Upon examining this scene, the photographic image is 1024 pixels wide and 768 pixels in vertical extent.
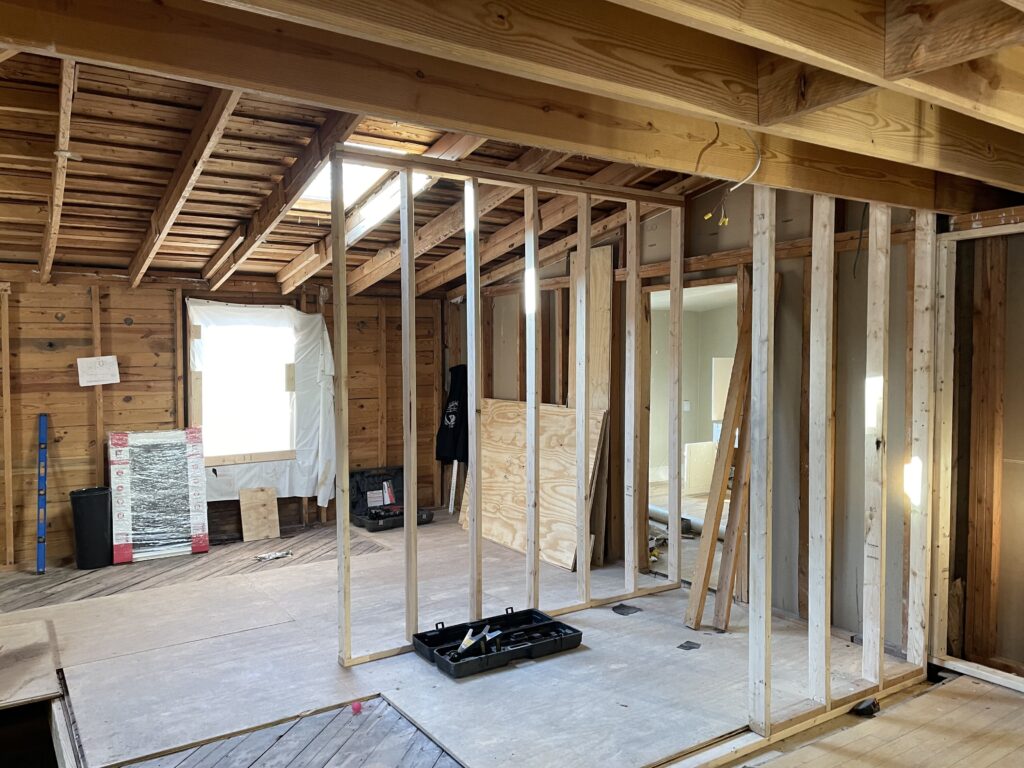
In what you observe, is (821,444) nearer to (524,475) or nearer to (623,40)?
(623,40)

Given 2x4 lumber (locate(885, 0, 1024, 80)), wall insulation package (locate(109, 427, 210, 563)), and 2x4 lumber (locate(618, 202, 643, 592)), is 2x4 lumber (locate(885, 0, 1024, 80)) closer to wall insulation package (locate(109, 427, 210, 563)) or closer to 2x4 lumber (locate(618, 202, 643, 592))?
2x4 lumber (locate(618, 202, 643, 592))

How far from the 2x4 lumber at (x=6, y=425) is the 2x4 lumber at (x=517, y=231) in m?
3.48

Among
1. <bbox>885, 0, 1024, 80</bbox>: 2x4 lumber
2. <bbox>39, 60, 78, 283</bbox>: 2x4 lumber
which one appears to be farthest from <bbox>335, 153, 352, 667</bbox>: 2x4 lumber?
<bbox>885, 0, 1024, 80</bbox>: 2x4 lumber

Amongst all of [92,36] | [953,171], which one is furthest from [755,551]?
[92,36]

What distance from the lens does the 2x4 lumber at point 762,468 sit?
2.93 meters

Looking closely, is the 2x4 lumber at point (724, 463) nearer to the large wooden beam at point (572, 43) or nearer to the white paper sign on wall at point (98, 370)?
the large wooden beam at point (572, 43)

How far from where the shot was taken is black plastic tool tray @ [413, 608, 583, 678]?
11.6 feet

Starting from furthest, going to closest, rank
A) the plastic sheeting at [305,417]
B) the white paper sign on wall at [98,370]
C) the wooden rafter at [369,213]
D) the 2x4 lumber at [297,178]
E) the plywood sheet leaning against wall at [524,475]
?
the plastic sheeting at [305,417] < the white paper sign on wall at [98,370] < the plywood sheet leaning against wall at [524,475] < the wooden rafter at [369,213] < the 2x4 lumber at [297,178]

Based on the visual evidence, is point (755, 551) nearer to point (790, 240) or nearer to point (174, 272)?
point (790, 240)

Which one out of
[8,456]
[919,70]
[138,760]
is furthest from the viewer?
[8,456]

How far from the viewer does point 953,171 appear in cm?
280

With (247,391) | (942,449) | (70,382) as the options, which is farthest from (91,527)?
(942,449)

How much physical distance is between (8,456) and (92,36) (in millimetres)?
5099

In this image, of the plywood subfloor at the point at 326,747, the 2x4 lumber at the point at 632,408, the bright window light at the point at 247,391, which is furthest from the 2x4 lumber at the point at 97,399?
the 2x4 lumber at the point at 632,408
